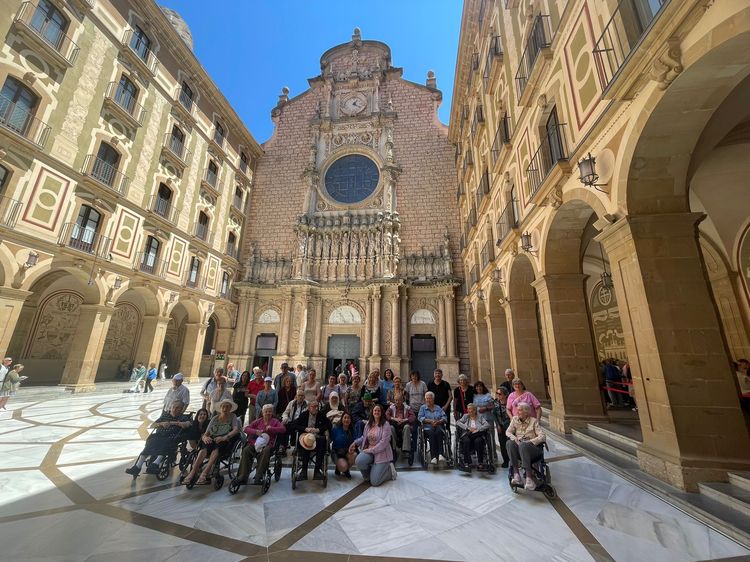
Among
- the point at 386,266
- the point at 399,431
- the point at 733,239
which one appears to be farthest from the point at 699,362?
the point at 386,266

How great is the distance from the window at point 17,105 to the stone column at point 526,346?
16825 millimetres

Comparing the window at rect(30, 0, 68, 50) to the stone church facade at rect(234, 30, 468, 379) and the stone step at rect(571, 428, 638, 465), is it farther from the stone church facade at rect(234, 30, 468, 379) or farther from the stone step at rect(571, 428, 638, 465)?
the stone step at rect(571, 428, 638, 465)

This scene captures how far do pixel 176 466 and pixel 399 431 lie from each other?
378 centimetres

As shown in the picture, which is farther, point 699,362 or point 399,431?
point 399,431

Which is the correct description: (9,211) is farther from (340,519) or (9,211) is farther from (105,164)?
(340,519)

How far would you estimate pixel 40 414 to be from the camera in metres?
8.48

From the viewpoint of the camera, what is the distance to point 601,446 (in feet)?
18.2

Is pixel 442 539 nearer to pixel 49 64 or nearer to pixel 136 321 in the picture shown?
pixel 49 64

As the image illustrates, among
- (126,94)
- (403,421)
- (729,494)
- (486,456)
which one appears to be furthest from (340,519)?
(126,94)

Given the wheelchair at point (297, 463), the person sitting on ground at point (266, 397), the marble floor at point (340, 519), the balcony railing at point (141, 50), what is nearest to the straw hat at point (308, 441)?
the wheelchair at point (297, 463)

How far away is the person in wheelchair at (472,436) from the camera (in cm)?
498

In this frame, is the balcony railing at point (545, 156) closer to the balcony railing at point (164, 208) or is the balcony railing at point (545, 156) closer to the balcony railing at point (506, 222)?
the balcony railing at point (506, 222)

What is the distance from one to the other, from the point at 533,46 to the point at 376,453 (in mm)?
9747

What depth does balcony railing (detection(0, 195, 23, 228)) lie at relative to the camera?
970cm
